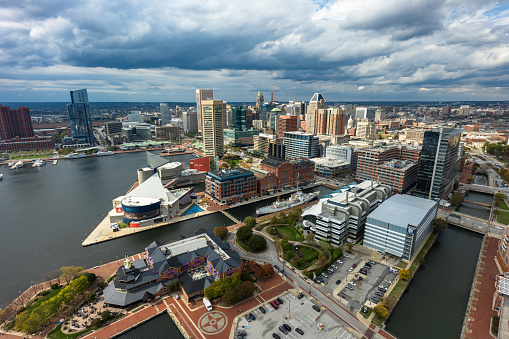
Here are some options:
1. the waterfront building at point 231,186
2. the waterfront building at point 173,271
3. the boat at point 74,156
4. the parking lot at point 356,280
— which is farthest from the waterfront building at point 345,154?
the boat at point 74,156

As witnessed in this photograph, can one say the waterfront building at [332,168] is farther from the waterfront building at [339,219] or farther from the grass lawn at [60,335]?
the grass lawn at [60,335]

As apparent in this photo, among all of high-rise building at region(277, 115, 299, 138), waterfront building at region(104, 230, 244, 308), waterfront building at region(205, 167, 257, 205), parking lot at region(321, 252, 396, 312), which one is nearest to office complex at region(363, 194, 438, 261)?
parking lot at region(321, 252, 396, 312)

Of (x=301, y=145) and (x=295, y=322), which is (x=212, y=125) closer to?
(x=301, y=145)

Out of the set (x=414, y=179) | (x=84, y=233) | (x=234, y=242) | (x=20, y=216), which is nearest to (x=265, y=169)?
(x=234, y=242)

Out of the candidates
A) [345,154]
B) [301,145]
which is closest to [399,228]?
[345,154]

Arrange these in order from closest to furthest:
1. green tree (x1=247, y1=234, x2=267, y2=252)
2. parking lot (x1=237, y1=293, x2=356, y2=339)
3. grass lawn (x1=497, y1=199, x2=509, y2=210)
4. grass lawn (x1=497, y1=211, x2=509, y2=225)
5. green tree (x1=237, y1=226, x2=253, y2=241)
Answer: parking lot (x1=237, y1=293, x2=356, y2=339), green tree (x1=247, y1=234, x2=267, y2=252), green tree (x1=237, y1=226, x2=253, y2=241), grass lawn (x1=497, y1=211, x2=509, y2=225), grass lawn (x1=497, y1=199, x2=509, y2=210)

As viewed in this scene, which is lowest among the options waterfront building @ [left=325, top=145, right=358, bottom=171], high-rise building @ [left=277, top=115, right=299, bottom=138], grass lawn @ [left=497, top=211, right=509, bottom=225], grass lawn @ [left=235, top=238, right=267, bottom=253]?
grass lawn @ [left=235, top=238, right=267, bottom=253]

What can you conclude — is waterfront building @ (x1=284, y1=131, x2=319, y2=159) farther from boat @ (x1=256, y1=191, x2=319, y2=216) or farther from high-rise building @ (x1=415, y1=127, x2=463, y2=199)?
high-rise building @ (x1=415, y1=127, x2=463, y2=199)
